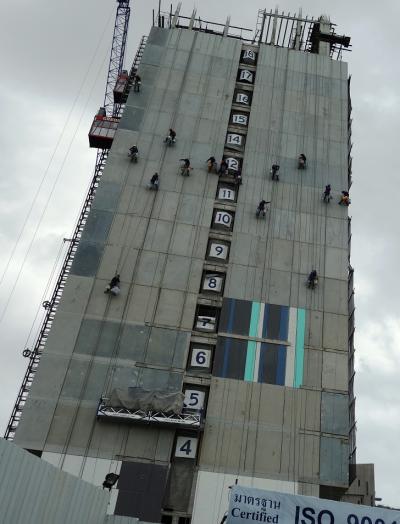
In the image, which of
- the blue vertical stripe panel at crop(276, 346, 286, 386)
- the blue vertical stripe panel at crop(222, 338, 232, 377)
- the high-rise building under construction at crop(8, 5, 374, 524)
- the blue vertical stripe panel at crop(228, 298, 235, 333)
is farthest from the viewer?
the blue vertical stripe panel at crop(228, 298, 235, 333)

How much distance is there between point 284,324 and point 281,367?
3.34 metres

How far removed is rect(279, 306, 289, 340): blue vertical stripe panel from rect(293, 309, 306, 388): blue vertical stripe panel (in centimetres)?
80

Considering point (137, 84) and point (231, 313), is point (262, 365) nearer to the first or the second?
point (231, 313)

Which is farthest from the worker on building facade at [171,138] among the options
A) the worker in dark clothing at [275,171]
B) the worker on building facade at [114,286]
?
the worker on building facade at [114,286]

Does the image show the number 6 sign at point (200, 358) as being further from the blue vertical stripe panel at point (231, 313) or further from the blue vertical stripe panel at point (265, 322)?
the blue vertical stripe panel at point (265, 322)

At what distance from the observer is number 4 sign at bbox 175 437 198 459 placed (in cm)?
3372

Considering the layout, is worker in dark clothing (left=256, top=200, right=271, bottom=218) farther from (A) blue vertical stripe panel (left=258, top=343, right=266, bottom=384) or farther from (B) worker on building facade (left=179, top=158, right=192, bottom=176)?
(A) blue vertical stripe panel (left=258, top=343, right=266, bottom=384)

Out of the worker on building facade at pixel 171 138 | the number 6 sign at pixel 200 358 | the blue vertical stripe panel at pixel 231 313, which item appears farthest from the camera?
the worker on building facade at pixel 171 138

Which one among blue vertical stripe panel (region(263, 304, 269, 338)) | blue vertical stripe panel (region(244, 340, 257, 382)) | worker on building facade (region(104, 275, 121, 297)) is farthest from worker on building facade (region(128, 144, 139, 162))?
blue vertical stripe panel (region(244, 340, 257, 382))

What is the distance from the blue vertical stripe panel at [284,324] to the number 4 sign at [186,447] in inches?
369

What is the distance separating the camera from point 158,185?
4497 centimetres

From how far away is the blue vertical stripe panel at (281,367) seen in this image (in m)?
36.3

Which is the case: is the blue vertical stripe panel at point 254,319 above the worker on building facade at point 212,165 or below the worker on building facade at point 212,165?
below

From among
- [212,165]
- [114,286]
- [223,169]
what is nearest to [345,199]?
[223,169]
